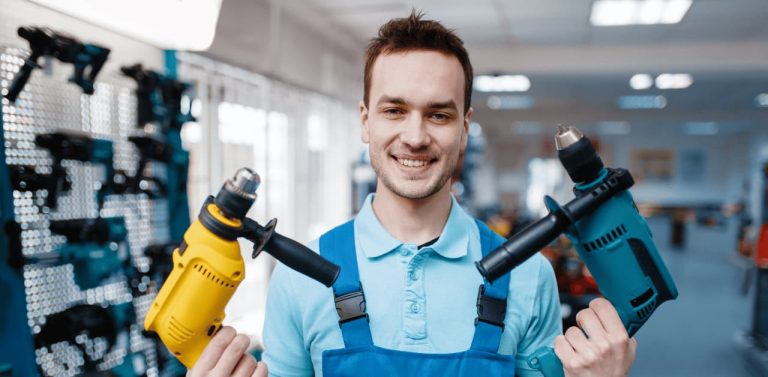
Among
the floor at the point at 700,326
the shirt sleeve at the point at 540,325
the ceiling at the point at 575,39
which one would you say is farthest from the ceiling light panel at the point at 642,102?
the shirt sleeve at the point at 540,325

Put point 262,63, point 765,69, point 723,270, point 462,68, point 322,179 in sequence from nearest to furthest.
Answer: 1. point 462,68
2. point 262,63
3. point 322,179
4. point 765,69
5. point 723,270

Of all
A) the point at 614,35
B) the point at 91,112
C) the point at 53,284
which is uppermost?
the point at 614,35

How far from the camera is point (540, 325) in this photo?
120 cm

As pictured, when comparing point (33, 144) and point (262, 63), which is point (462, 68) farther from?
point (262, 63)

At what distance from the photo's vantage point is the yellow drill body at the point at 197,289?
3.08 feet

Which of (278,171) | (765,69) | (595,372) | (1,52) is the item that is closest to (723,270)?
(765,69)

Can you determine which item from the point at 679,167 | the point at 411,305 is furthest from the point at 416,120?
the point at 679,167

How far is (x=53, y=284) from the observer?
5.96ft

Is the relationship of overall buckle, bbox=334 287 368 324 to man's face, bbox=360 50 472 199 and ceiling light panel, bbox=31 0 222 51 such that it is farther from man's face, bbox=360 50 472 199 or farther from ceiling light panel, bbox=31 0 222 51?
ceiling light panel, bbox=31 0 222 51

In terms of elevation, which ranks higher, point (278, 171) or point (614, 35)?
point (614, 35)

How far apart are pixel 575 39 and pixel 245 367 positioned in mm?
5617

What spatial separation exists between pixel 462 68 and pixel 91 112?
5.10 ft

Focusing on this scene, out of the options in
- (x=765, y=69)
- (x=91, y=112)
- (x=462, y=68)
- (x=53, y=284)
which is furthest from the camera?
(x=765, y=69)

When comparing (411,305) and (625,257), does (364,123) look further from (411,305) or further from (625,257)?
(625,257)
